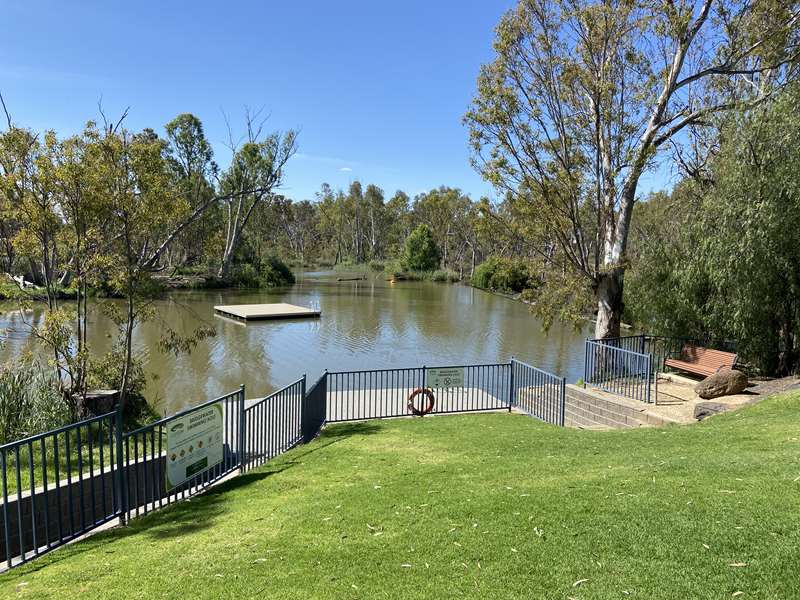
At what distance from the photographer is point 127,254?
9.06 meters

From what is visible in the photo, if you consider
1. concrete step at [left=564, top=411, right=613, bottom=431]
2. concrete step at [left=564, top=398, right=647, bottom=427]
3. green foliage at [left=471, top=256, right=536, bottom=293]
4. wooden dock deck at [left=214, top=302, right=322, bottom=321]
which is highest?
green foliage at [left=471, top=256, right=536, bottom=293]

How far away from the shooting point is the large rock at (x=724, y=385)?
35.0ft

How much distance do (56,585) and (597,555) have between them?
3.98 m

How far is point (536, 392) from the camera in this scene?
473 inches

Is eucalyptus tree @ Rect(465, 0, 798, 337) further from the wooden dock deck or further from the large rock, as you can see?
the wooden dock deck

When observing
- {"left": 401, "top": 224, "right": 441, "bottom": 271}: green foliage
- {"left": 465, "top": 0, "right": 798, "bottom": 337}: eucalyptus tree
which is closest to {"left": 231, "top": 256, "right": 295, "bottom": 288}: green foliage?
{"left": 401, "top": 224, "right": 441, "bottom": 271}: green foliage

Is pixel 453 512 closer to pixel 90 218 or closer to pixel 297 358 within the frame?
pixel 90 218

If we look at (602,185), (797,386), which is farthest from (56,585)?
(602,185)

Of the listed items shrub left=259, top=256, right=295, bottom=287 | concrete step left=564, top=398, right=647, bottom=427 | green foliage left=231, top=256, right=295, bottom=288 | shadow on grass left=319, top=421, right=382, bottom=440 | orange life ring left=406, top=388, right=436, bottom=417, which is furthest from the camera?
shrub left=259, top=256, right=295, bottom=287

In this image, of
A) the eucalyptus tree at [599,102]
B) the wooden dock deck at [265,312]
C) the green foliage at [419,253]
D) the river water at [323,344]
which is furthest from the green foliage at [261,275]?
the eucalyptus tree at [599,102]

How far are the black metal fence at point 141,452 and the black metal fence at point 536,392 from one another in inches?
1.0

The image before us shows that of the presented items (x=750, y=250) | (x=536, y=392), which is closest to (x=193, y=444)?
(x=536, y=392)

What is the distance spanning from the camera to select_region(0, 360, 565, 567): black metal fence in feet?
16.6

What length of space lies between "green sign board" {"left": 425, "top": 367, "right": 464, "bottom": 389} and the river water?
16.8 ft
